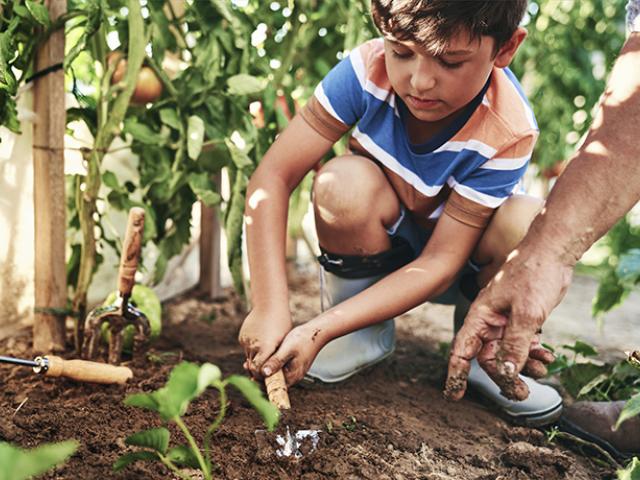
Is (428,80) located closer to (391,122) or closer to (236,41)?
(391,122)

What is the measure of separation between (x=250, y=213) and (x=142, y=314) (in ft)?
1.04

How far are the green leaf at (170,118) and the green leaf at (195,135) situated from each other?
3 cm

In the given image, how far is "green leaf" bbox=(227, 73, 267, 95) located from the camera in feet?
5.58

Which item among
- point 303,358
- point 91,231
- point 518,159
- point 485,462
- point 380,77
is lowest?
point 485,462

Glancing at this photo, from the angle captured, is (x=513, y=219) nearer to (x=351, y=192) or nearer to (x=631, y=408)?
(x=351, y=192)

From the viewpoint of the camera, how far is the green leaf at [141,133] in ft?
5.39

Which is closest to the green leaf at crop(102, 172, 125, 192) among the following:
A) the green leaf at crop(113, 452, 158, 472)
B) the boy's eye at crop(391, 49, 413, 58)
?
the boy's eye at crop(391, 49, 413, 58)

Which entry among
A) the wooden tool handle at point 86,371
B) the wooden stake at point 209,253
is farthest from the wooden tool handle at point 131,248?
the wooden stake at point 209,253

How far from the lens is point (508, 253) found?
1579mm

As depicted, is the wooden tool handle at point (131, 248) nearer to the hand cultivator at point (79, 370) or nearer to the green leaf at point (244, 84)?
the hand cultivator at point (79, 370)

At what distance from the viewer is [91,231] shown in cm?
164

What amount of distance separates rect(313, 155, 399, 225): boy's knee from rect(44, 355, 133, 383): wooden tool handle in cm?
53

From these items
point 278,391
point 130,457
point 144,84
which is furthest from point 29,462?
point 144,84

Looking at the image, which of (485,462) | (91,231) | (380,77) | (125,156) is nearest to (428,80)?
(380,77)
